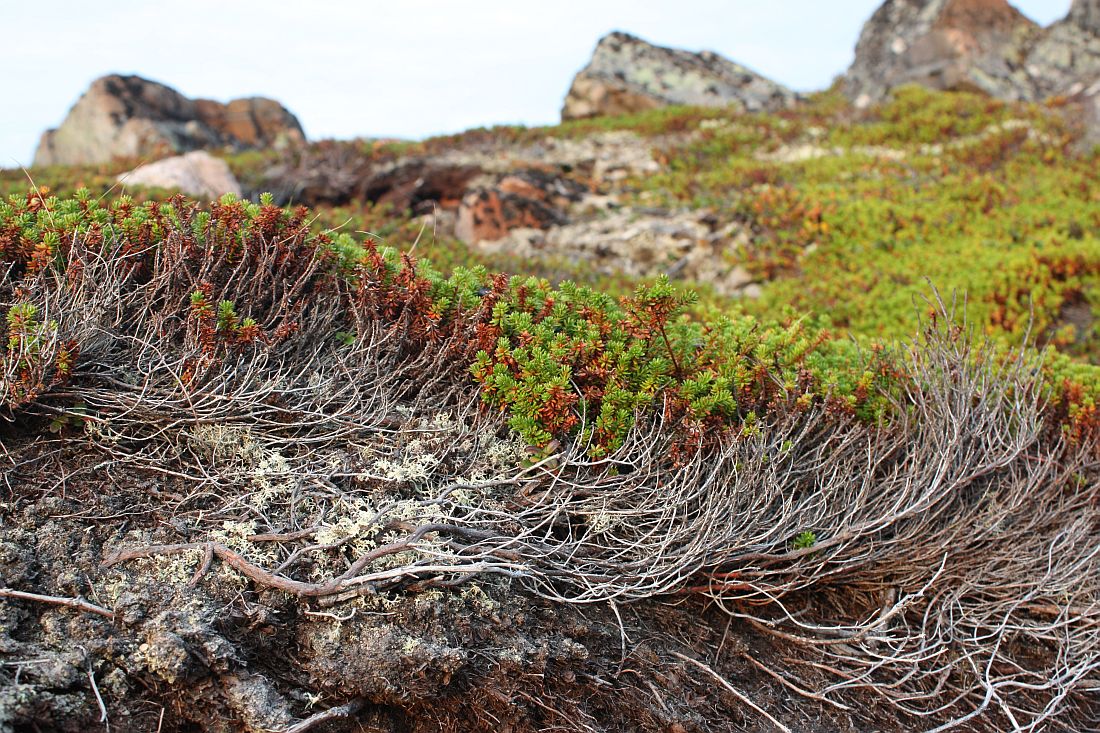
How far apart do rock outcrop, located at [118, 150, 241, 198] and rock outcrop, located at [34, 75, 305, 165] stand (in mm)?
3618

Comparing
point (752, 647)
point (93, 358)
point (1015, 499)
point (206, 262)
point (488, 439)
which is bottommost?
point (752, 647)

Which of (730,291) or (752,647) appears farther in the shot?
(730,291)

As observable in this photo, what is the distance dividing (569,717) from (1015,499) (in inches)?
110

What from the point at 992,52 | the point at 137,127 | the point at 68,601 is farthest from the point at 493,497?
the point at 992,52

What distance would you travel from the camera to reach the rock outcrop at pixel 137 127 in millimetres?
15586

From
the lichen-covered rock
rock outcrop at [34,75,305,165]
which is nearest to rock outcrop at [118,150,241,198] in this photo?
the lichen-covered rock

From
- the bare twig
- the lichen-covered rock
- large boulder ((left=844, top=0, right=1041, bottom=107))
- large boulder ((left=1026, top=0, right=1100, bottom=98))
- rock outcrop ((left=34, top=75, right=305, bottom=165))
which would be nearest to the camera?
the bare twig

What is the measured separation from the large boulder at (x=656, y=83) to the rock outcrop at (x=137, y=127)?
21.2 ft

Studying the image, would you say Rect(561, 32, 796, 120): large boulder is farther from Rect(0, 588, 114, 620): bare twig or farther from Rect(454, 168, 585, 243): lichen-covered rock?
Rect(0, 588, 114, 620): bare twig

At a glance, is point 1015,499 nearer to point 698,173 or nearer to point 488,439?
point 488,439

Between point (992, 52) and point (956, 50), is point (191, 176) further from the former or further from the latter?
point (992, 52)

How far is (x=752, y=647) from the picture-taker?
334 cm

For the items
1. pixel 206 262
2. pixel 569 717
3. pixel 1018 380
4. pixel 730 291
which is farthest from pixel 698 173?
pixel 569 717

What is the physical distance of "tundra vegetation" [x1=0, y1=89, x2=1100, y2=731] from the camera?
8.65 feet
